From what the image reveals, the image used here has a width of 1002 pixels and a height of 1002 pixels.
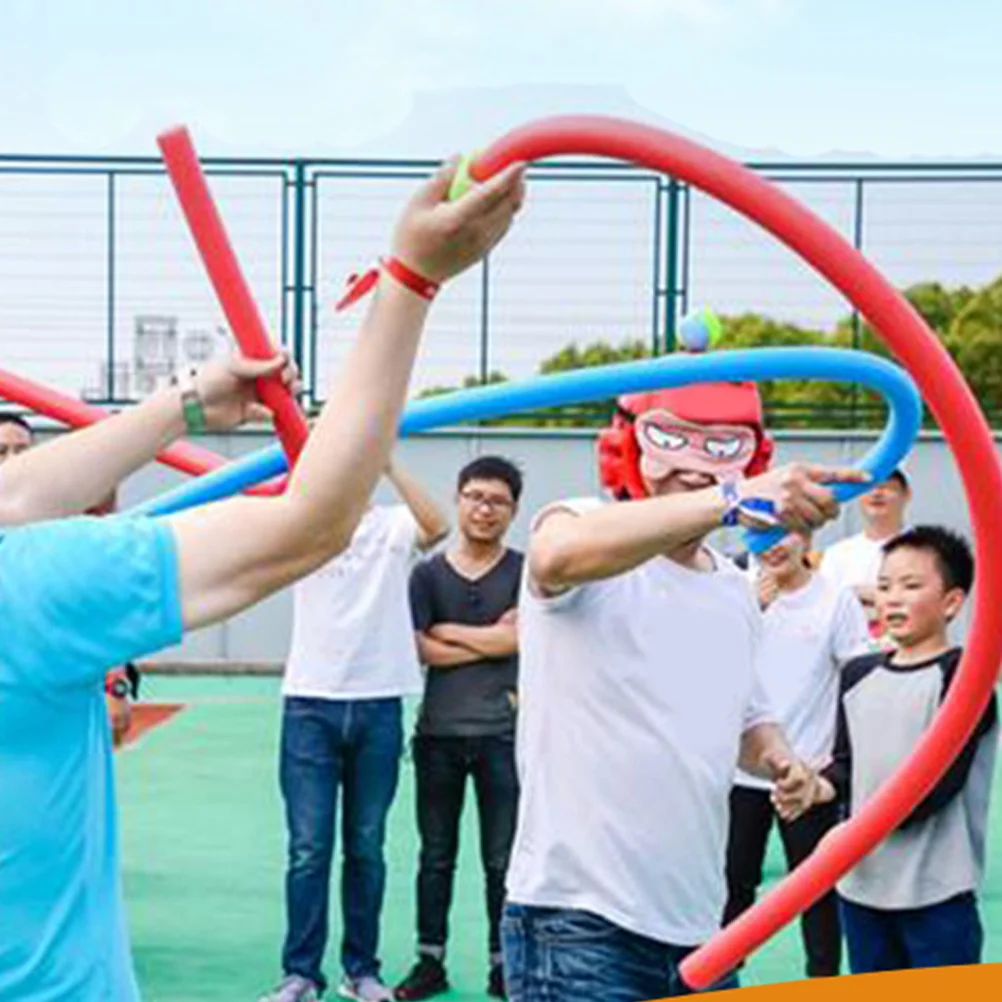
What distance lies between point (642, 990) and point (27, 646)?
5.90ft

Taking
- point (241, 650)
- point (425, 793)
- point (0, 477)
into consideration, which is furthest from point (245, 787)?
point (0, 477)

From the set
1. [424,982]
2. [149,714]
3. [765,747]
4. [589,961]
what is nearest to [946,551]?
[765,747]

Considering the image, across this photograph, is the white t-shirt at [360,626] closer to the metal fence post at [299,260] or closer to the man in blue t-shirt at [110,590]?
the man in blue t-shirt at [110,590]

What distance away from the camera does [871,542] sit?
7.88 metres

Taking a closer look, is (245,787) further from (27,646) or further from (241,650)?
(27,646)

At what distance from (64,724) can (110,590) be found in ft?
0.58

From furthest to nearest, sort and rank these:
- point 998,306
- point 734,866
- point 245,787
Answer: point 998,306, point 245,787, point 734,866

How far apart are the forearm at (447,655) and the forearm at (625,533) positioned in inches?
128

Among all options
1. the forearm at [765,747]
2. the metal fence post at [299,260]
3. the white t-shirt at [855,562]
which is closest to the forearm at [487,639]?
the white t-shirt at [855,562]

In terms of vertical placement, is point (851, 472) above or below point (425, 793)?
above

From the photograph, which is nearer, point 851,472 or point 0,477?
point 0,477

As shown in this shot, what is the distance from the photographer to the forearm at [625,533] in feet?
10.7

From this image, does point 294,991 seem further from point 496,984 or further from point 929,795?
point 929,795

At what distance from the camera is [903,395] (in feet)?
12.9
